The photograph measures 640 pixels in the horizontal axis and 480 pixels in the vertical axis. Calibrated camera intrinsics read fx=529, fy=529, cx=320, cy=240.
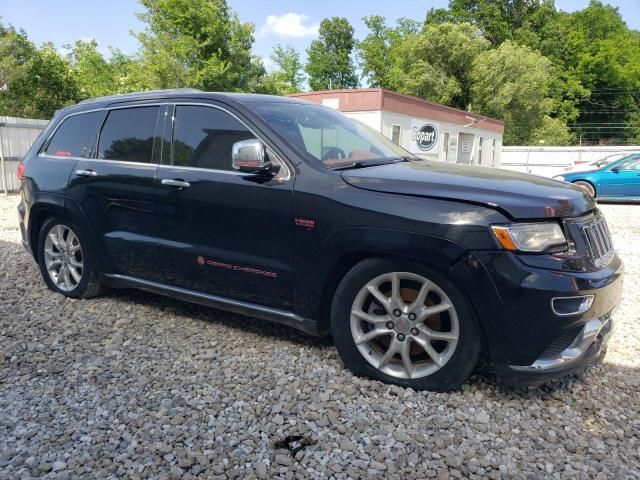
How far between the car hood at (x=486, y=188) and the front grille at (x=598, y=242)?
114 millimetres

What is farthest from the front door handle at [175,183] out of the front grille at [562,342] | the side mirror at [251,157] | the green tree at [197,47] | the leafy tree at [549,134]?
the leafy tree at [549,134]

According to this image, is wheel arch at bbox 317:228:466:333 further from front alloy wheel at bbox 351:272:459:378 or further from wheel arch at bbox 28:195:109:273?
wheel arch at bbox 28:195:109:273

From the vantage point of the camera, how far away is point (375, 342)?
10.8 feet

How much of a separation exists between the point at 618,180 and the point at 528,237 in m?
13.6

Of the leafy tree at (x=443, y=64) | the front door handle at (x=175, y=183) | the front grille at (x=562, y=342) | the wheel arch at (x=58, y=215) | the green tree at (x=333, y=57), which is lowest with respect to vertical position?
the front grille at (x=562, y=342)

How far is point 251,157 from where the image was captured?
131 inches

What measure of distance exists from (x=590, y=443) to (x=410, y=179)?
170cm

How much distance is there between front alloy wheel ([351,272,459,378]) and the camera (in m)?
3.03

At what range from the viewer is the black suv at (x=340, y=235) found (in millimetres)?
2814

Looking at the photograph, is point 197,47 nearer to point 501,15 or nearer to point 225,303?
point 225,303

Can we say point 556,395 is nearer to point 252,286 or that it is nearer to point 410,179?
point 410,179

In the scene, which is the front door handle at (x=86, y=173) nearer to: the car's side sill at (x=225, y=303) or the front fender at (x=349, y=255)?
the car's side sill at (x=225, y=303)

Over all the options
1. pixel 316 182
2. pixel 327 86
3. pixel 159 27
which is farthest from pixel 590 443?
pixel 327 86

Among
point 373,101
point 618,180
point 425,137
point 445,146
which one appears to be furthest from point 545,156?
point 618,180
